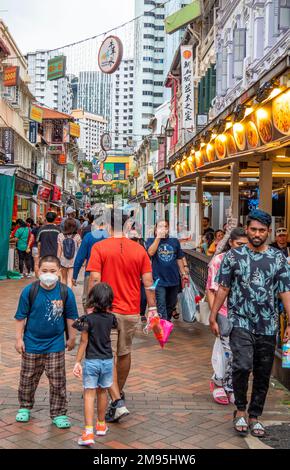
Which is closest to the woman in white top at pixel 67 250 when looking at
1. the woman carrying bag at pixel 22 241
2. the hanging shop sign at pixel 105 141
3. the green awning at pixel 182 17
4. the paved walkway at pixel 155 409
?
the paved walkway at pixel 155 409

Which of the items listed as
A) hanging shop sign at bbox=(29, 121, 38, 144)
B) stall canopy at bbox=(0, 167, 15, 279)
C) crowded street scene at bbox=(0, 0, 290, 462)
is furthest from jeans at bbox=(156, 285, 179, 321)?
hanging shop sign at bbox=(29, 121, 38, 144)

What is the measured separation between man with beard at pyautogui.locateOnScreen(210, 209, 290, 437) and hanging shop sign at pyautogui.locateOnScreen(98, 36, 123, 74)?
1007 cm

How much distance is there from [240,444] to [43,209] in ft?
129

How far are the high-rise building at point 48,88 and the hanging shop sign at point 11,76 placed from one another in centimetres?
4302

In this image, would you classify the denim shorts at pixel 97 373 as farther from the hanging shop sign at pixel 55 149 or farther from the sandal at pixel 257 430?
the hanging shop sign at pixel 55 149

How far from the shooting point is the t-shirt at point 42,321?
4875 millimetres

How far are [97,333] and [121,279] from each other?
70cm

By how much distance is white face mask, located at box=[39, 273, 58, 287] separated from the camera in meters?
4.84

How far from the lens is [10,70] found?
24125 millimetres

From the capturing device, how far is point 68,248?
10352 mm

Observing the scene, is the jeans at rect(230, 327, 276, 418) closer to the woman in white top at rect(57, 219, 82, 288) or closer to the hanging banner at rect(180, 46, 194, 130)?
the woman in white top at rect(57, 219, 82, 288)

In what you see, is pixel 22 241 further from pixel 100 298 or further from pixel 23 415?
pixel 100 298

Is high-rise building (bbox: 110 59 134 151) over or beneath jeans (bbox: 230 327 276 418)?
over

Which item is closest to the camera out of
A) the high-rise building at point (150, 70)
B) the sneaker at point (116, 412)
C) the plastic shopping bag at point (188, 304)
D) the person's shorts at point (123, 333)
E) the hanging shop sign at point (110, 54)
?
→ the sneaker at point (116, 412)
